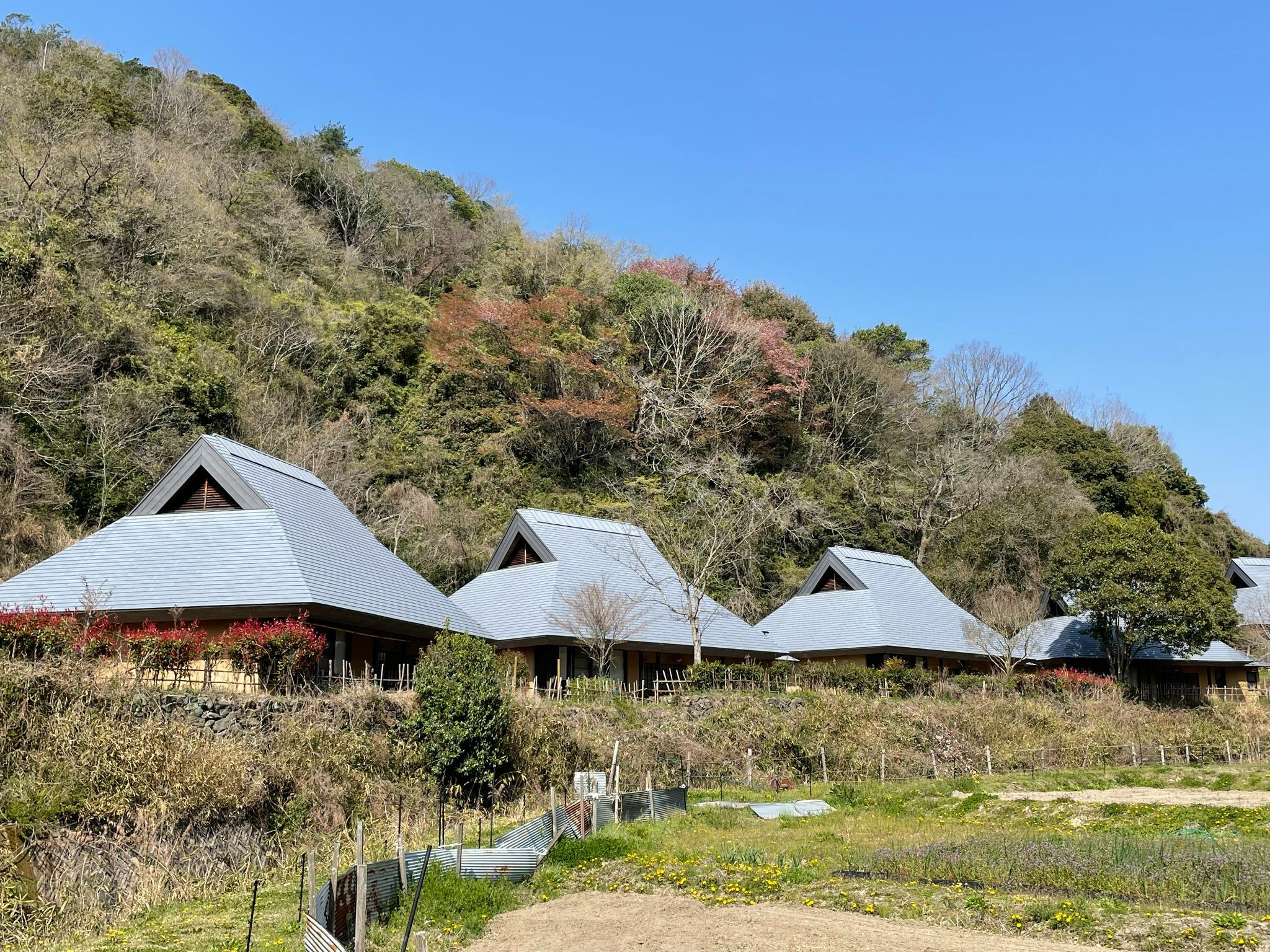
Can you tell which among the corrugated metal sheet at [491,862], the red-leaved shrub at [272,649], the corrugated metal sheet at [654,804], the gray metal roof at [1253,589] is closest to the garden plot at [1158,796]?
the corrugated metal sheet at [654,804]

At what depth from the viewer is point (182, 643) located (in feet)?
60.8

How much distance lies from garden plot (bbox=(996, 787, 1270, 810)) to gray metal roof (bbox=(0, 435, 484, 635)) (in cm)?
1320

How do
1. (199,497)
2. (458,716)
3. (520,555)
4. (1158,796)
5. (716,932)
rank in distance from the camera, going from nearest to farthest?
1. (716,932)
2. (458,716)
3. (1158,796)
4. (199,497)
5. (520,555)

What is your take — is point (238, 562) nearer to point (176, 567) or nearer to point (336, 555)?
point (176, 567)

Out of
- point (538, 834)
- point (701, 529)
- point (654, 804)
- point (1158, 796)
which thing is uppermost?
point (701, 529)

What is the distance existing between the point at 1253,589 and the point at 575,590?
1396 inches

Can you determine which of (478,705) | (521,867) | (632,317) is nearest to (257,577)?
(478,705)

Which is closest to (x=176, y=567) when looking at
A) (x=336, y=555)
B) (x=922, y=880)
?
(x=336, y=555)

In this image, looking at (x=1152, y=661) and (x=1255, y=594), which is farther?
(x=1255, y=594)

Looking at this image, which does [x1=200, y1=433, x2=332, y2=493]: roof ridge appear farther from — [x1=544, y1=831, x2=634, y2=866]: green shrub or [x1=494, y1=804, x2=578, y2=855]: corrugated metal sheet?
[x1=544, y1=831, x2=634, y2=866]: green shrub

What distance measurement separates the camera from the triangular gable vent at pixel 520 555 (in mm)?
32344

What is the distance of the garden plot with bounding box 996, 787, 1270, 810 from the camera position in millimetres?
19672

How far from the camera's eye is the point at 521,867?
13414 millimetres

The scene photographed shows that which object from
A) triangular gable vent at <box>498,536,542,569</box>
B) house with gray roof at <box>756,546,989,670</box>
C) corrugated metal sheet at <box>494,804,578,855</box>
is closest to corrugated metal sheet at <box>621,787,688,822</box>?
corrugated metal sheet at <box>494,804,578,855</box>
